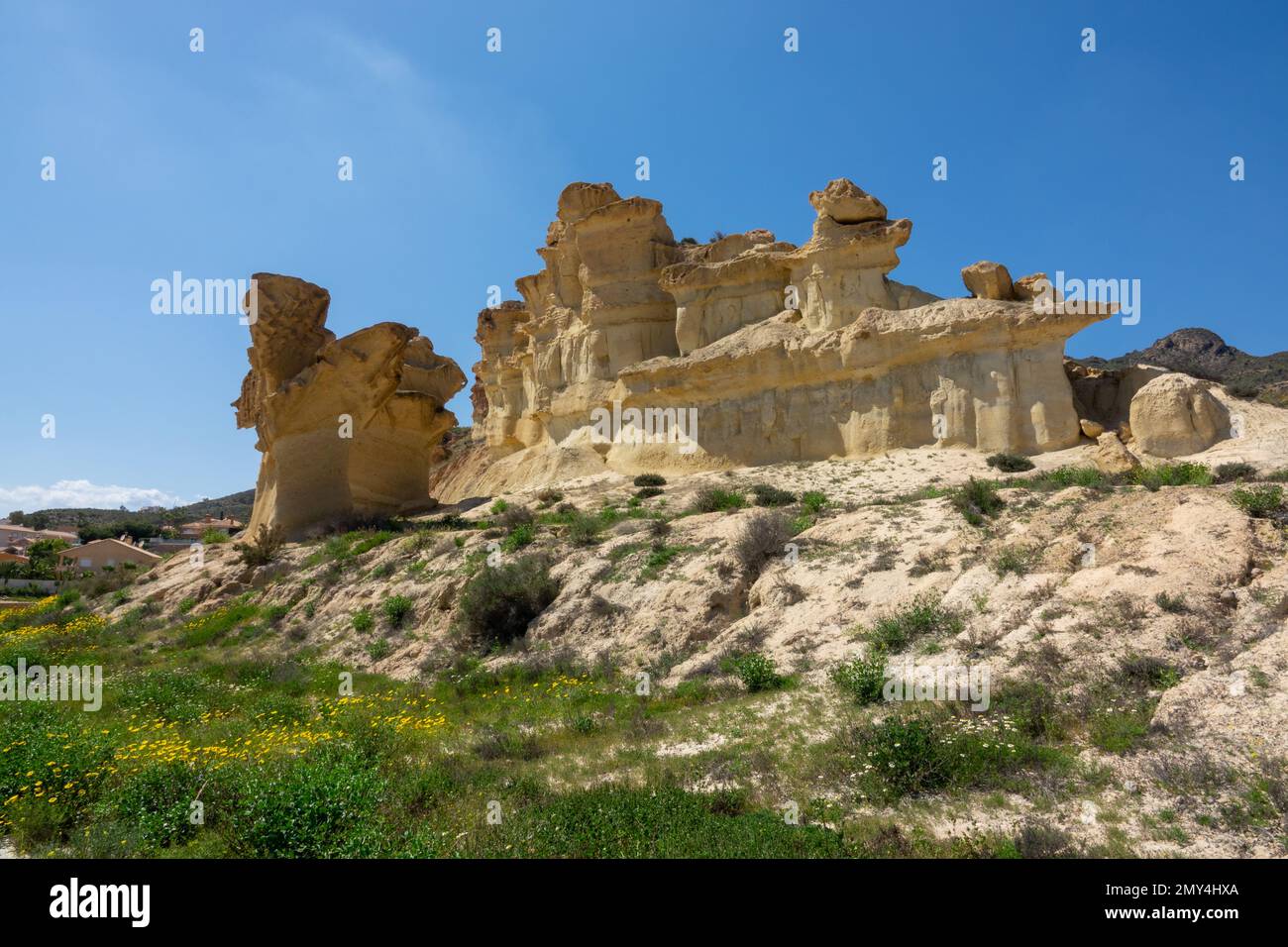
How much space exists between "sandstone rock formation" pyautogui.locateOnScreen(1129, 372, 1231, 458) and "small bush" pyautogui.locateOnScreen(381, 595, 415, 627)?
19762mm

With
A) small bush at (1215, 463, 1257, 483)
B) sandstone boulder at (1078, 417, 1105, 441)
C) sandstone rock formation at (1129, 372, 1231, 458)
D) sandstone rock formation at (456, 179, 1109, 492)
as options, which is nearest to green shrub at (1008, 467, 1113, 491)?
small bush at (1215, 463, 1257, 483)

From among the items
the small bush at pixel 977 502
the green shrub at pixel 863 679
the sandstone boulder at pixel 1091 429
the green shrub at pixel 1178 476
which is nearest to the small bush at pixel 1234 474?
the green shrub at pixel 1178 476

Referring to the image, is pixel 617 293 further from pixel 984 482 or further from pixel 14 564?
pixel 14 564

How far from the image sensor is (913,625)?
33.6 ft

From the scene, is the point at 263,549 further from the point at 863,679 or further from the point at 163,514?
the point at 163,514

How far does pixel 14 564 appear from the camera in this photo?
4172 cm

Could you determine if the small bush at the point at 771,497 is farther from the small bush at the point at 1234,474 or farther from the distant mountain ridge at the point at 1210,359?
the distant mountain ridge at the point at 1210,359

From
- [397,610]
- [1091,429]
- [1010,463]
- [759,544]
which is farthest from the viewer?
[1091,429]

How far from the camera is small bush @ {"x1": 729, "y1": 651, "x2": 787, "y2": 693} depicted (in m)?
9.77

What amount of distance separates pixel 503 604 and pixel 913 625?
7816 millimetres

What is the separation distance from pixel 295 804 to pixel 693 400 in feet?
82.8

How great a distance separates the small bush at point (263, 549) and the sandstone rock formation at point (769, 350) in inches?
490

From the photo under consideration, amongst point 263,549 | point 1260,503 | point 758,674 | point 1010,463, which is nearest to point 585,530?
point 758,674
